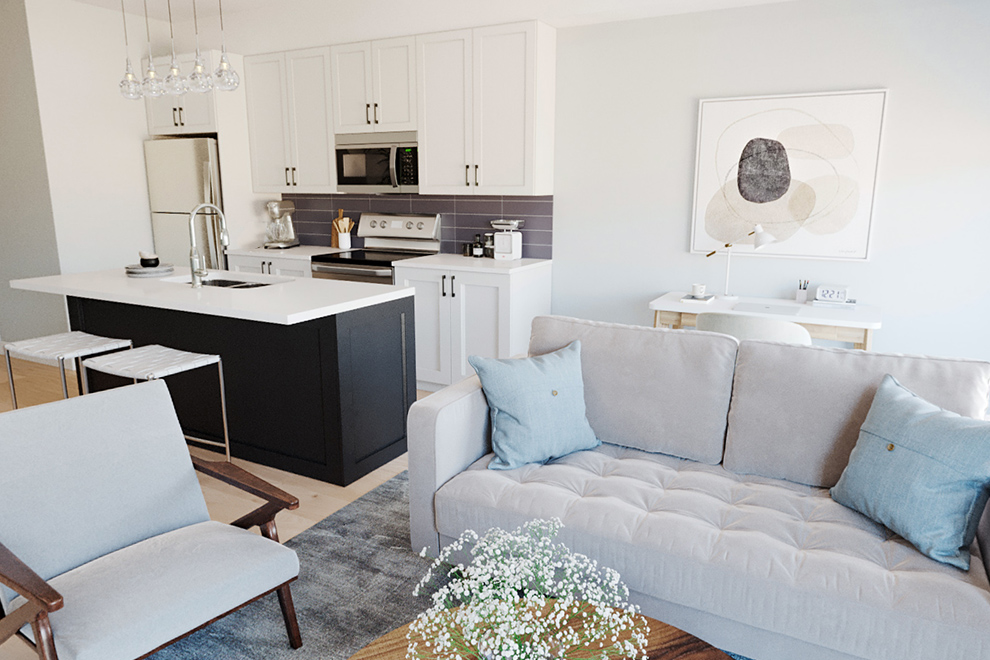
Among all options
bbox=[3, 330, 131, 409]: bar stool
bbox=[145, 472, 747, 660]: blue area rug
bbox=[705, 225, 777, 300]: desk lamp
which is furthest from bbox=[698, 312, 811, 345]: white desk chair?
bbox=[3, 330, 131, 409]: bar stool

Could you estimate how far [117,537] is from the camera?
1948 millimetres

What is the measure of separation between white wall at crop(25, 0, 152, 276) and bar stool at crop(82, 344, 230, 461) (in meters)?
2.53

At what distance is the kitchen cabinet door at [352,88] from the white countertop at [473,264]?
3.45ft

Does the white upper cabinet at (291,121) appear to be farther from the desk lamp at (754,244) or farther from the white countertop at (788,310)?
the desk lamp at (754,244)

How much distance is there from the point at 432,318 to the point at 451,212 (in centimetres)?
94

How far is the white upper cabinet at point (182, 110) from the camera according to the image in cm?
509

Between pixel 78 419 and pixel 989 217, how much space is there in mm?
4197

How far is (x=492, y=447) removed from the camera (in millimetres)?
2537

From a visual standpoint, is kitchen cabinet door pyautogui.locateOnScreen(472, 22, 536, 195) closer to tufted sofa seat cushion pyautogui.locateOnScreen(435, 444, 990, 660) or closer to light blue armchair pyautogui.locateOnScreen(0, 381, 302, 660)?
tufted sofa seat cushion pyautogui.locateOnScreen(435, 444, 990, 660)

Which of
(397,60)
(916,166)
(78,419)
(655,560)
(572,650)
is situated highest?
(397,60)

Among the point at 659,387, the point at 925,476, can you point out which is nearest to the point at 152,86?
the point at 659,387

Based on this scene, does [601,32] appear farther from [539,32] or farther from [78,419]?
[78,419]

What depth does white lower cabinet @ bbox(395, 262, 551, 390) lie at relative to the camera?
14.0 ft

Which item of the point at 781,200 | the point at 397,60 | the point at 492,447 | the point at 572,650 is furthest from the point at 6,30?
the point at 572,650
